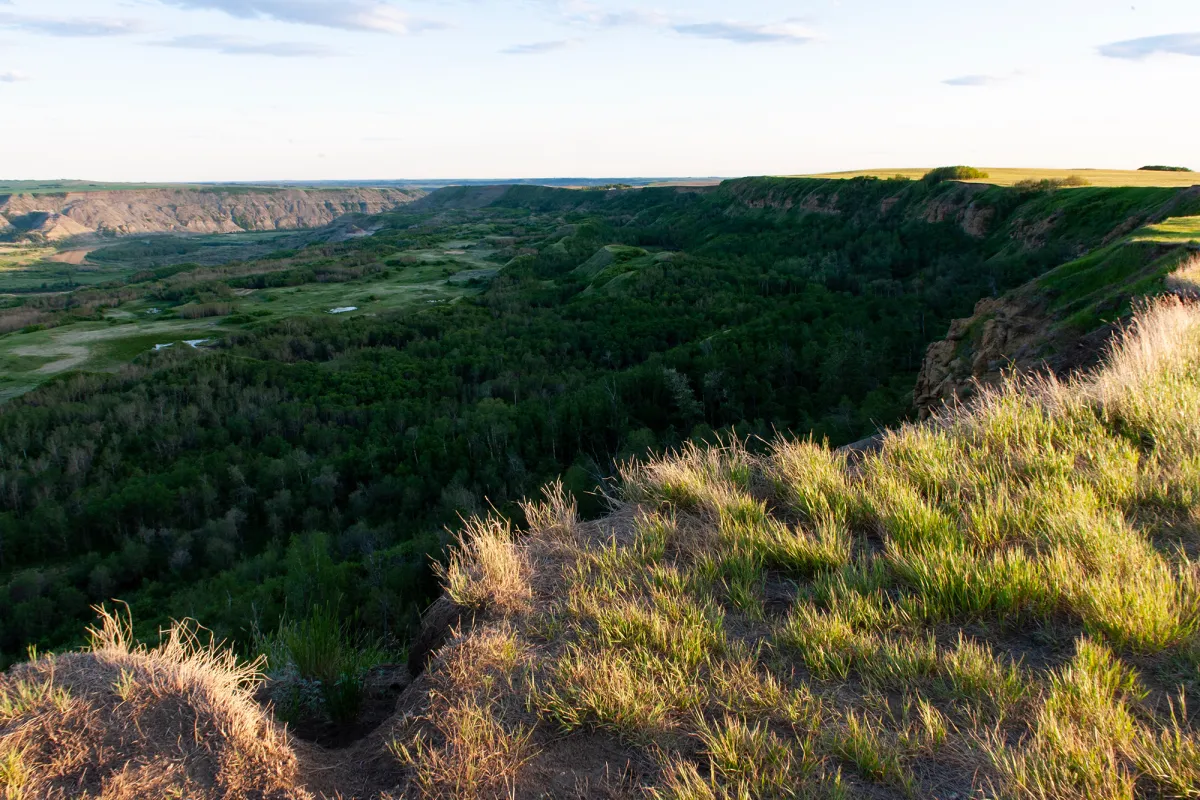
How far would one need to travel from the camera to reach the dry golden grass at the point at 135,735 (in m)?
2.92

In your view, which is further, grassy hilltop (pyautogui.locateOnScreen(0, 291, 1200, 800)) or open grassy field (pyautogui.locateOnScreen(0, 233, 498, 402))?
open grassy field (pyautogui.locateOnScreen(0, 233, 498, 402))

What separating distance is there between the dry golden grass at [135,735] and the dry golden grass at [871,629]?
825 millimetres

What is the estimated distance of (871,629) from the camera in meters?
3.61

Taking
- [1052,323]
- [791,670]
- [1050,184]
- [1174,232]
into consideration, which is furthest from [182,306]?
[791,670]

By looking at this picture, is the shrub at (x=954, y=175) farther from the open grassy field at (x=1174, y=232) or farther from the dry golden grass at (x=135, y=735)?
the dry golden grass at (x=135, y=735)

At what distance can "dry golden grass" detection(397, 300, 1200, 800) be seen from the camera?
2723 millimetres

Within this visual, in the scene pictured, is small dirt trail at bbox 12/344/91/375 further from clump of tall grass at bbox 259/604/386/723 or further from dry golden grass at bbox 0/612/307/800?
dry golden grass at bbox 0/612/307/800

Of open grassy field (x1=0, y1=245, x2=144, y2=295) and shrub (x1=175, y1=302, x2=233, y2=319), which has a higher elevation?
open grassy field (x1=0, y1=245, x2=144, y2=295)

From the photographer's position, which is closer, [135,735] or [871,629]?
[135,735]

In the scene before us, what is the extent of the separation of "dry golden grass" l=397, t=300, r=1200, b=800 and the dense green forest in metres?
11.4

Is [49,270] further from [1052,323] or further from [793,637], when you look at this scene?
[793,637]

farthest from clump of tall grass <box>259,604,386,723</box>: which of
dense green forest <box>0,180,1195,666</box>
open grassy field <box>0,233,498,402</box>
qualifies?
open grassy field <box>0,233,498,402</box>

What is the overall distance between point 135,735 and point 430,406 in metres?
40.4

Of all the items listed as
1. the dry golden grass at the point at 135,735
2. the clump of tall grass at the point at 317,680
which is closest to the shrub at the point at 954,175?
the clump of tall grass at the point at 317,680
